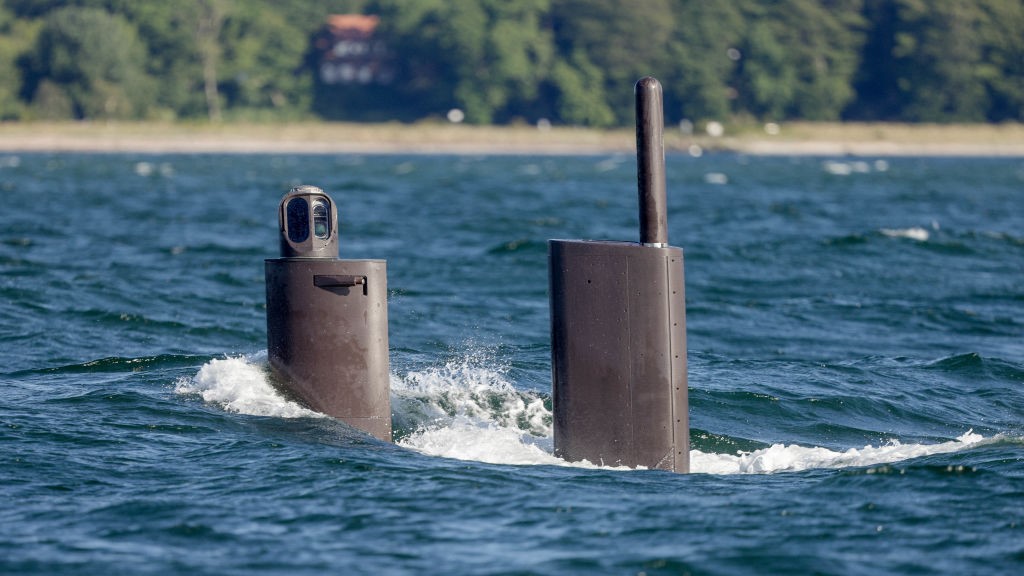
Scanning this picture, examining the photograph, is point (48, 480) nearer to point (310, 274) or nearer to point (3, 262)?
point (310, 274)

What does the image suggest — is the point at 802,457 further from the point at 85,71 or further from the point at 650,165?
the point at 85,71

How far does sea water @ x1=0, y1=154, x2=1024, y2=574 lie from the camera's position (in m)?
9.57

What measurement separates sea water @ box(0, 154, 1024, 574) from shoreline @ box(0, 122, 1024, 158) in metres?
96.3

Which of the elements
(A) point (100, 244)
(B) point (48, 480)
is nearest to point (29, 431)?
(B) point (48, 480)

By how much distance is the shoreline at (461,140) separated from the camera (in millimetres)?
125438

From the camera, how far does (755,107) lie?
15775 centimetres

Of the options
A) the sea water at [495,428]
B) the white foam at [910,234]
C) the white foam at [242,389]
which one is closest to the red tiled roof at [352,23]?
the white foam at [910,234]

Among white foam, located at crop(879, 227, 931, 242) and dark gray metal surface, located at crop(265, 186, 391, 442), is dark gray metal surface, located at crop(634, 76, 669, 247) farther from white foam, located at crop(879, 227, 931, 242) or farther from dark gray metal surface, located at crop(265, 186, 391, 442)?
white foam, located at crop(879, 227, 931, 242)

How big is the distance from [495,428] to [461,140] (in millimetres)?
127301

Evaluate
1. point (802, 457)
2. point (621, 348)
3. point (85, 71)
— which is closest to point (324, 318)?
point (621, 348)

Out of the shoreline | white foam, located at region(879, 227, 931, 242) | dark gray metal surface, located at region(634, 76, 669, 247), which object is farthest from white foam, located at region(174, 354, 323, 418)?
the shoreline

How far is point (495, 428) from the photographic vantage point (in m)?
13.3

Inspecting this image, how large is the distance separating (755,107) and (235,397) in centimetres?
14852

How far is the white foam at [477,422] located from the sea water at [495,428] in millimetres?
40
